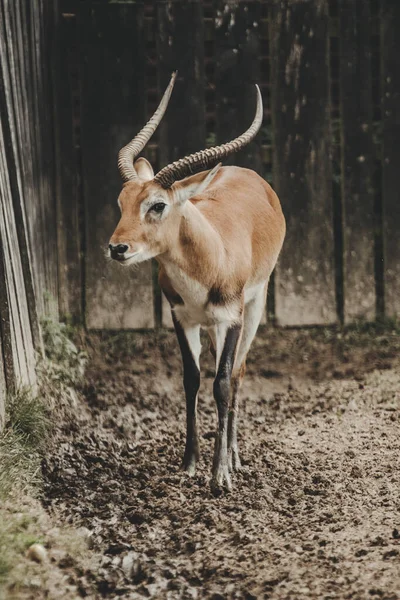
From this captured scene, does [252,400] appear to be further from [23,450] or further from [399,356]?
[23,450]

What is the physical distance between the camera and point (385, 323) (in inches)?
319

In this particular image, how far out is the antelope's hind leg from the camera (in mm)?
5574

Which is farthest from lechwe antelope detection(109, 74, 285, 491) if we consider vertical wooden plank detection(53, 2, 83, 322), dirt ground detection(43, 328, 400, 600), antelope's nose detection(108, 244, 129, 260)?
vertical wooden plank detection(53, 2, 83, 322)

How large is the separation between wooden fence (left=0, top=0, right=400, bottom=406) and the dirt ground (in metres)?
0.38

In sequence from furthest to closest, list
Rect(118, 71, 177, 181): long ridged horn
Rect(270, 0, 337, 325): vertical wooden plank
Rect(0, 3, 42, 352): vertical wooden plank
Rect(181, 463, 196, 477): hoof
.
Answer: Rect(270, 0, 337, 325): vertical wooden plank < Rect(0, 3, 42, 352): vertical wooden plank < Rect(181, 463, 196, 477): hoof < Rect(118, 71, 177, 181): long ridged horn

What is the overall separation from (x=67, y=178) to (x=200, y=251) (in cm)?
292

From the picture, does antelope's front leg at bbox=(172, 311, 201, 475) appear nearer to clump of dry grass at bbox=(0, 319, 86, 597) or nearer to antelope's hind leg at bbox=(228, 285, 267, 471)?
antelope's hind leg at bbox=(228, 285, 267, 471)

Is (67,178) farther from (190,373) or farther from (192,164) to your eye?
(192,164)

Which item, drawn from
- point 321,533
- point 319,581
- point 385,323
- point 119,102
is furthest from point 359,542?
point 119,102

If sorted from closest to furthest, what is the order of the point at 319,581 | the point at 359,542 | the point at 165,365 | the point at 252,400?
the point at 319,581 → the point at 359,542 → the point at 252,400 → the point at 165,365

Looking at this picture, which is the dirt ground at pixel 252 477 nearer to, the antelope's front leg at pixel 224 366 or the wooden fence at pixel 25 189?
the antelope's front leg at pixel 224 366

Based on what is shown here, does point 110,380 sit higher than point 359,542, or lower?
lower

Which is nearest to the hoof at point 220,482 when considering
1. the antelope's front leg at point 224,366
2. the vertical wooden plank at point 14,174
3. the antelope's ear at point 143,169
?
the antelope's front leg at point 224,366

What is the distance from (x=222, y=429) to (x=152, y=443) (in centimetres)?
76
